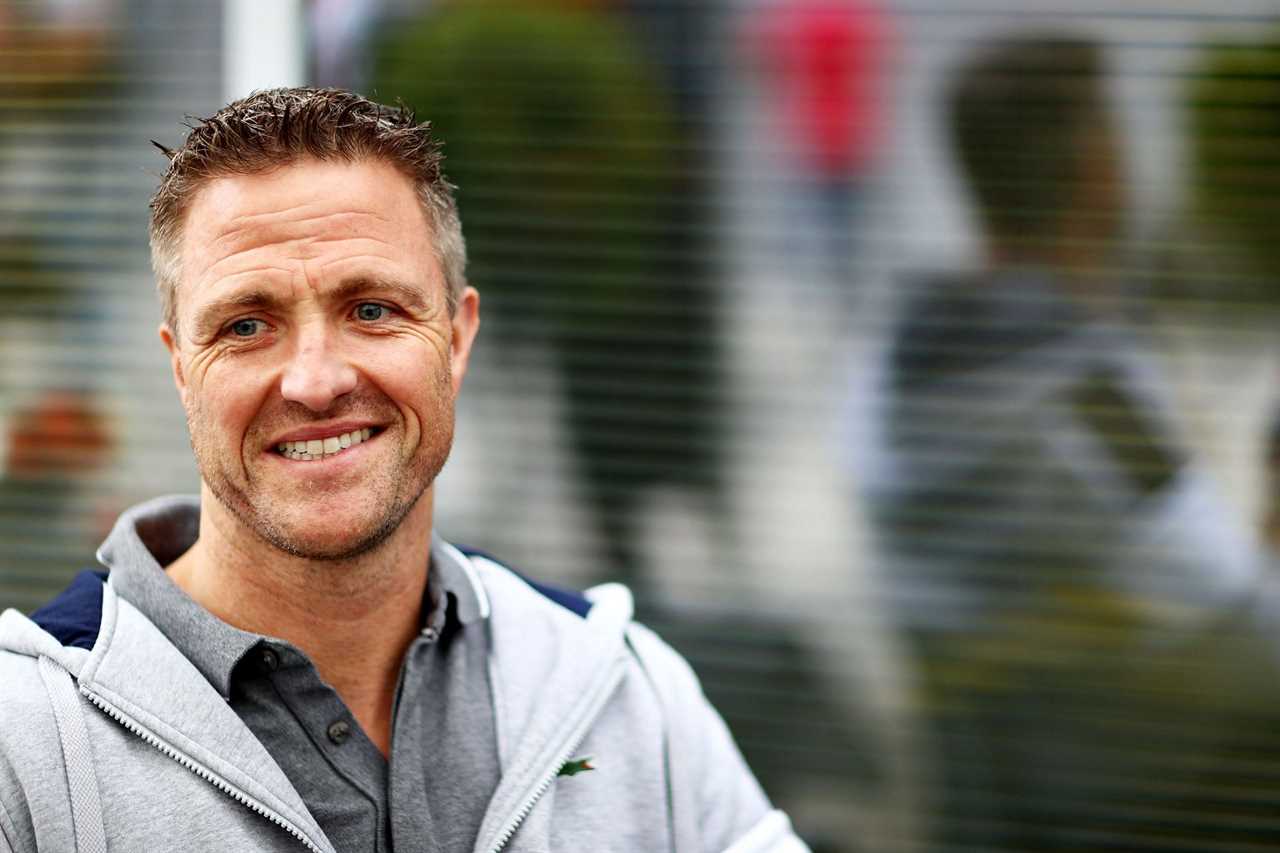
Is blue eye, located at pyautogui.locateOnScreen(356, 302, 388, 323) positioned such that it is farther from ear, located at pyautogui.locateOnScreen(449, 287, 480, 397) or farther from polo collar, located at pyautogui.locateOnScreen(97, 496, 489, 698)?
polo collar, located at pyautogui.locateOnScreen(97, 496, 489, 698)

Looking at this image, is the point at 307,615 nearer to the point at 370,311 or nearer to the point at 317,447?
the point at 317,447

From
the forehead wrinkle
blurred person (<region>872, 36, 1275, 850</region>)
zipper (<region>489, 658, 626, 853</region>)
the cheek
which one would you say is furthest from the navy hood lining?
blurred person (<region>872, 36, 1275, 850</region>)

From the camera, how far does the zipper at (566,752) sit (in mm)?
1946

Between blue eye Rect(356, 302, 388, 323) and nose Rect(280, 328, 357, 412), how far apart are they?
0.20ft

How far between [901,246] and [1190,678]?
1395 millimetres

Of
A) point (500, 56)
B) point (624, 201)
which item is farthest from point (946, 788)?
point (500, 56)

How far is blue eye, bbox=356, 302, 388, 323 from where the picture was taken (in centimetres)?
196

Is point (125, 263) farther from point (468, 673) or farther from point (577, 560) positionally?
point (468, 673)

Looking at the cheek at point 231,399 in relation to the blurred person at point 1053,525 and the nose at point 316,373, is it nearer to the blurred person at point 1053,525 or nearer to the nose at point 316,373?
the nose at point 316,373

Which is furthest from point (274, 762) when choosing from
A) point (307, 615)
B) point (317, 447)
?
point (317, 447)

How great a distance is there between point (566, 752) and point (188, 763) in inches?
21.3

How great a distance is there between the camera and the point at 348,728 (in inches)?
76.0

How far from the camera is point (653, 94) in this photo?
12.9 feet

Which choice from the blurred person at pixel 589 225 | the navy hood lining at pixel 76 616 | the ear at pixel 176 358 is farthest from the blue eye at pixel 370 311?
the blurred person at pixel 589 225
